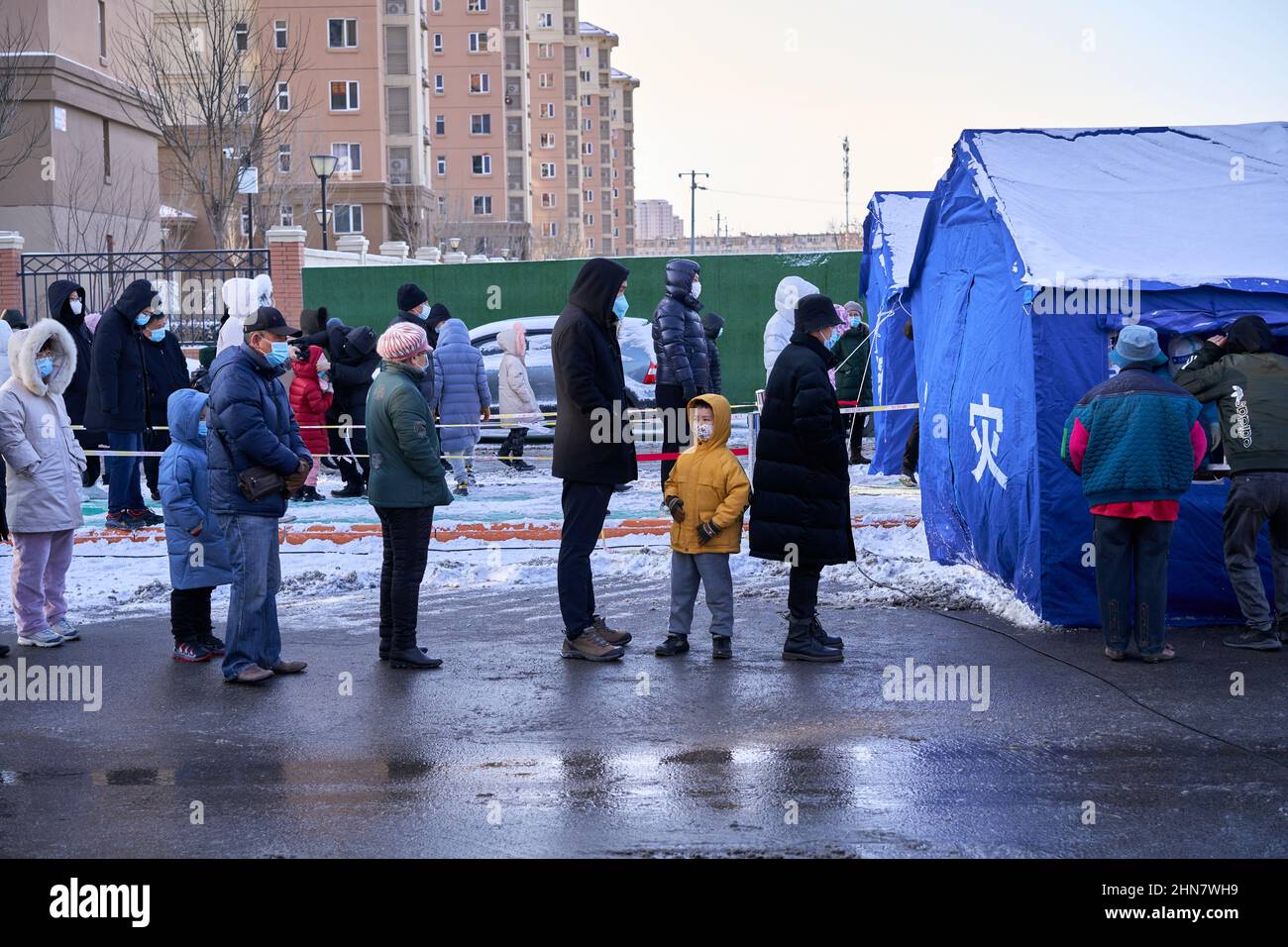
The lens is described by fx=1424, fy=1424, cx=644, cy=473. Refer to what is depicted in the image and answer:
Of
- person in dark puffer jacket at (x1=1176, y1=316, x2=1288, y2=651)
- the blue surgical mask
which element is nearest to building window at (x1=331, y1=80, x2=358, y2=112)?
the blue surgical mask

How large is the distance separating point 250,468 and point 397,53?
68.5 metres

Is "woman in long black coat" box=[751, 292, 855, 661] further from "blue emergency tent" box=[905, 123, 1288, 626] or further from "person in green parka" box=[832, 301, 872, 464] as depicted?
"person in green parka" box=[832, 301, 872, 464]

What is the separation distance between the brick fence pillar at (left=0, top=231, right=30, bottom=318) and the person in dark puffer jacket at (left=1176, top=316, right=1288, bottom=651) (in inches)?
851

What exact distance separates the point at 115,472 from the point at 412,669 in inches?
250

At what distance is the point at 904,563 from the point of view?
1110cm

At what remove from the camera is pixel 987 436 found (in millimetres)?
10016

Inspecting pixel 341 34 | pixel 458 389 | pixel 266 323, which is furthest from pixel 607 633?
pixel 341 34

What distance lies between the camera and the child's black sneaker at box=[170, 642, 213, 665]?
8656mm

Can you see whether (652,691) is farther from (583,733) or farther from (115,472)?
(115,472)

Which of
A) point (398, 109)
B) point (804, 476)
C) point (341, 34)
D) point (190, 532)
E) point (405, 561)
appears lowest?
point (405, 561)

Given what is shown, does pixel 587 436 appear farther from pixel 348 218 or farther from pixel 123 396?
pixel 348 218

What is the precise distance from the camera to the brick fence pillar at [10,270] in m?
24.7

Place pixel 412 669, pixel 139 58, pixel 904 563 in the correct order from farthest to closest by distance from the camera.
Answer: pixel 139 58 → pixel 904 563 → pixel 412 669
